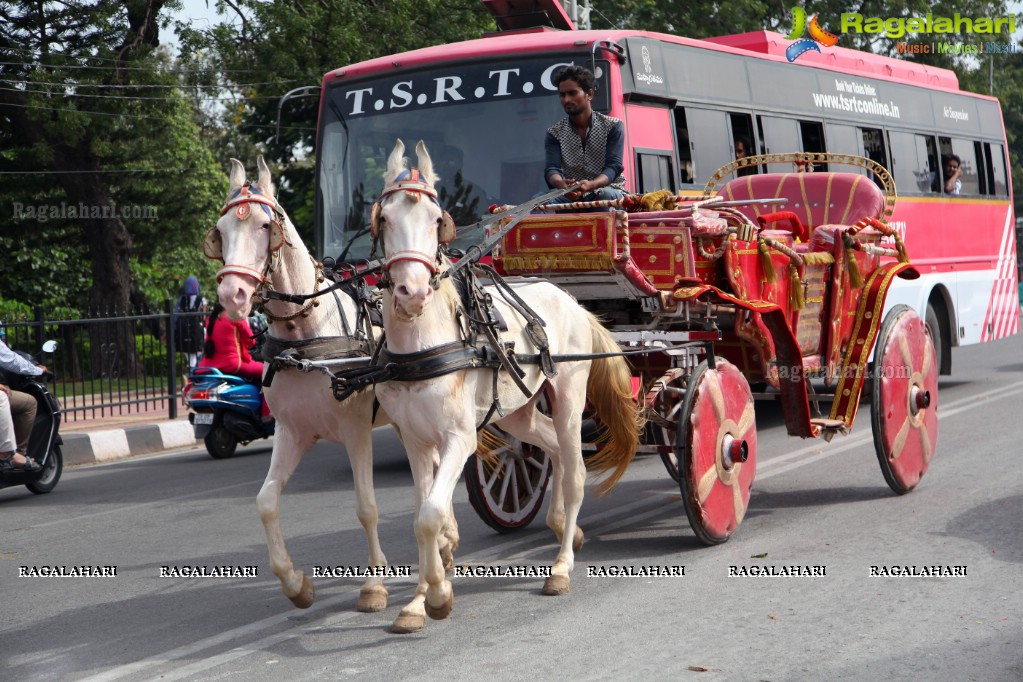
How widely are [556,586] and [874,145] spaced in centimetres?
1058

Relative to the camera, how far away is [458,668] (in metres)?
4.69

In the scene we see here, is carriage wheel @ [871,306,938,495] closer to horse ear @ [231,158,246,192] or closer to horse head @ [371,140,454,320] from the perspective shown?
horse head @ [371,140,454,320]

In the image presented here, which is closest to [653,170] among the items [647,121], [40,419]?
[647,121]

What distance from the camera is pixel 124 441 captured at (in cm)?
1315

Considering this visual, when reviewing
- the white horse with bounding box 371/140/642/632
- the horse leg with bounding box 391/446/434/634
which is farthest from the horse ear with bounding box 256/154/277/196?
the horse leg with bounding box 391/446/434/634

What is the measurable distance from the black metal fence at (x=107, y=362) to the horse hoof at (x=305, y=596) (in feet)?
31.8

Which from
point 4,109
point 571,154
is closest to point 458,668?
point 571,154

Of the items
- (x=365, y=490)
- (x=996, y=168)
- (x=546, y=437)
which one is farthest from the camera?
(x=996, y=168)

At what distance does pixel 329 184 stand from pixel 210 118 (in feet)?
123

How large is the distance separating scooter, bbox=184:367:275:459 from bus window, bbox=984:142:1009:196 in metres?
11.0

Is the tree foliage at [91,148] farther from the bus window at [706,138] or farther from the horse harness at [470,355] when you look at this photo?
the horse harness at [470,355]

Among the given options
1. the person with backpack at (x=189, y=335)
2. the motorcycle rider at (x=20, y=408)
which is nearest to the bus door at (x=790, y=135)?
the motorcycle rider at (x=20, y=408)

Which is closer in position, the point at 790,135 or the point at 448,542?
the point at 448,542

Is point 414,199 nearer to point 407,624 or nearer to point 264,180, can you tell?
point 264,180
